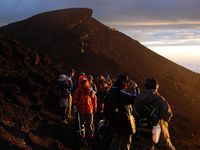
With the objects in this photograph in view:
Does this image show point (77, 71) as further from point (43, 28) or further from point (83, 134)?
point (83, 134)

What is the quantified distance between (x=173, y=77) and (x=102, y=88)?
90.8 ft

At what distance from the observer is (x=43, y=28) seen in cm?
4988

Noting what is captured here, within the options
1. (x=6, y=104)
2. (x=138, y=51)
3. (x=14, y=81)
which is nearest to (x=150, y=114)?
(x=6, y=104)

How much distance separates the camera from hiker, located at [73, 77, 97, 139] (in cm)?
1512

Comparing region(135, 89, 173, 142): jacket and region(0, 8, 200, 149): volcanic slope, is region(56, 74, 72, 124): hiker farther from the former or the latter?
region(0, 8, 200, 149): volcanic slope

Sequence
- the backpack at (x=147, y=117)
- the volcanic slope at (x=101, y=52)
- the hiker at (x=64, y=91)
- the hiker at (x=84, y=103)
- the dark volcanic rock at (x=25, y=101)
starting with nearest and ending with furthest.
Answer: the backpack at (x=147, y=117), the dark volcanic rock at (x=25, y=101), the hiker at (x=84, y=103), the hiker at (x=64, y=91), the volcanic slope at (x=101, y=52)

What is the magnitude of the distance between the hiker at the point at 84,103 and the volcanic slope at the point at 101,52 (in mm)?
17268

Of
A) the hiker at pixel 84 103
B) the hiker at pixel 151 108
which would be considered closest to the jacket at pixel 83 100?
the hiker at pixel 84 103

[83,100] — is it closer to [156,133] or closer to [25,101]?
[25,101]

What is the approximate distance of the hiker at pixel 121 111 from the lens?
A: 1010 cm

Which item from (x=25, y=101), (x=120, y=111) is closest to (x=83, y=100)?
(x=25, y=101)

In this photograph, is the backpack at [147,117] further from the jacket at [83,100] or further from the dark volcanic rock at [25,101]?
the jacket at [83,100]

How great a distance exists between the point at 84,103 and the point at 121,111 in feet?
17.0

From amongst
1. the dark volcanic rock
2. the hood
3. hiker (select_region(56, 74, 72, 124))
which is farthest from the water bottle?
hiker (select_region(56, 74, 72, 124))
